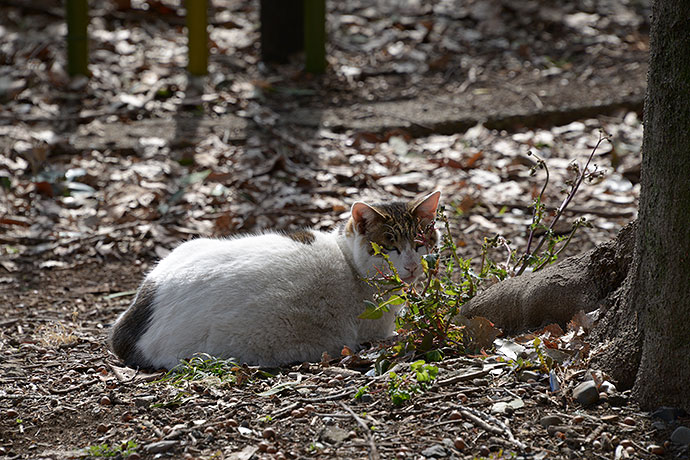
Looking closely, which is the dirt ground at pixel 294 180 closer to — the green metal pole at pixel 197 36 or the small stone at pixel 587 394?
the small stone at pixel 587 394

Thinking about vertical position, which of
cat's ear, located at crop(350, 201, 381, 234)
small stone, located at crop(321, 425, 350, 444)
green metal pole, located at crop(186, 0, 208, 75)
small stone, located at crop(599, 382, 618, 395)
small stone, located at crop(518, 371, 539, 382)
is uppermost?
green metal pole, located at crop(186, 0, 208, 75)

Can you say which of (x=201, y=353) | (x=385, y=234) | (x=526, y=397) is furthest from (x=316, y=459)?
(x=385, y=234)

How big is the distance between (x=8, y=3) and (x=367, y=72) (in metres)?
4.55

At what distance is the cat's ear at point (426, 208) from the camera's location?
397 centimetres

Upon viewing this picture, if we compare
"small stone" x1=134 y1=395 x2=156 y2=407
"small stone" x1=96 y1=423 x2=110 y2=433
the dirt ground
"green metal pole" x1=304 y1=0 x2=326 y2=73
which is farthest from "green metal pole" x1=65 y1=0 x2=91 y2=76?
"small stone" x1=96 y1=423 x2=110 y2=433

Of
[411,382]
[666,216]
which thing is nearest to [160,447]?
[411,382]

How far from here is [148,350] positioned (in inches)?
142

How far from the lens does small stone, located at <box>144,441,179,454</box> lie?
2633 mm

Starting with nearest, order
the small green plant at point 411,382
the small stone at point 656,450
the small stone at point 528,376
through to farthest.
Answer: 1. the small stone at point 656,450
2. the small green plant at point 411,382
3. the small stone at point 528,376

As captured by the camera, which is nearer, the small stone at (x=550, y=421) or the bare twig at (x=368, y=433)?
the bare twig at (x=368, y=433)

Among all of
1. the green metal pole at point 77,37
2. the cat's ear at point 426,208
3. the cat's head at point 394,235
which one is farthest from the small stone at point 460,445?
the green metal pole at point 77,37

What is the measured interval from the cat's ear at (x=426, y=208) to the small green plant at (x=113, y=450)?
6.14 ft

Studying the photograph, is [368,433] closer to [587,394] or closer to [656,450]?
[587,394]

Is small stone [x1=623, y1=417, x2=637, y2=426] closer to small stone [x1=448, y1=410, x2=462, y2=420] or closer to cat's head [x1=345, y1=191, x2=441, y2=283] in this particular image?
small stone [x1=448, y1=410, x2=462, y2=420]
